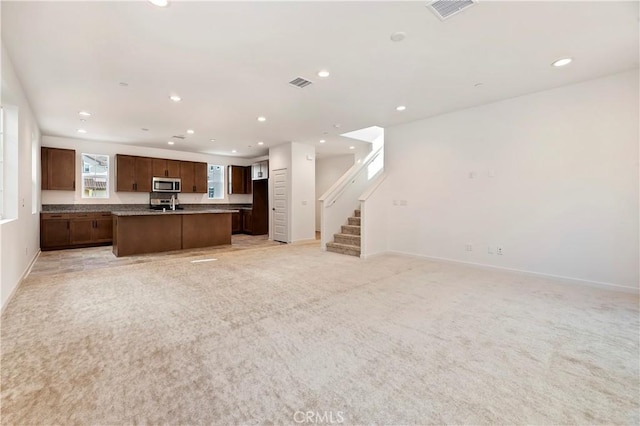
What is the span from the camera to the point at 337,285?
380cm

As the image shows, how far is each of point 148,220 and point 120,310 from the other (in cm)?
361

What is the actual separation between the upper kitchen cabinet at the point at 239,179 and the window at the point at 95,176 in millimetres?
3471

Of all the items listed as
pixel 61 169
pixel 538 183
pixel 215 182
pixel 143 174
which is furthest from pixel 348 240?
pixel 61 169

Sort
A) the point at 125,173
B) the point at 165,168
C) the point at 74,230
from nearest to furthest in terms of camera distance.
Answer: the point at 74,230, the point at 125,173, the point at 165,168

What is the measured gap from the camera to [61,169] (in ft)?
22.1

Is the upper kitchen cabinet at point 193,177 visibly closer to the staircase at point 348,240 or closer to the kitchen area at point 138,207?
the kitchen area at point 138,207

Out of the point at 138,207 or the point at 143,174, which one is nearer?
the point at 143,174

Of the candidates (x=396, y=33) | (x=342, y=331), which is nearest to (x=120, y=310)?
(x=342, y=331)

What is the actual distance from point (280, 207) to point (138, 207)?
164 inches

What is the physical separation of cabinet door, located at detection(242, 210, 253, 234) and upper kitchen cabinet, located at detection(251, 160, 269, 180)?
4.10ft

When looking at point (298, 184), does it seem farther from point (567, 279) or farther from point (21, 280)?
point (567, 279)

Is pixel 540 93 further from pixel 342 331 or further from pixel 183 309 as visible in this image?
pixel 183 309

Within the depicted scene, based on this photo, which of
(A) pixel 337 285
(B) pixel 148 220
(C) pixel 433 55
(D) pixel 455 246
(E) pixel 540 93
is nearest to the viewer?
(C) pixel 433 55

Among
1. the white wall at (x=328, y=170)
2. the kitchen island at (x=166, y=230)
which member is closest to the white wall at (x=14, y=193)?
the kitchen island at (x=166, y=230)
